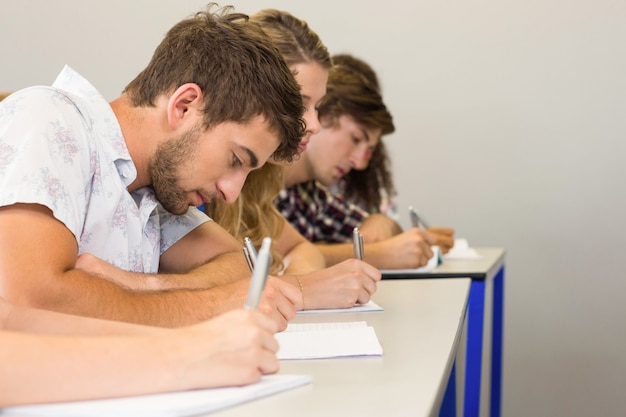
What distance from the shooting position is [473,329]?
2109mm

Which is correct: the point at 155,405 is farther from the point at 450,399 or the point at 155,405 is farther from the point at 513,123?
the point at 513,123

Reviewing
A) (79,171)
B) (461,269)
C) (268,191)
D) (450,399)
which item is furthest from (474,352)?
(79,171)

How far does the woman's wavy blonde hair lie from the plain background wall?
1.90 metres

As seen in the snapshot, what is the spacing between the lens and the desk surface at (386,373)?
797 millimetres

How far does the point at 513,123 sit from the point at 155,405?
11.3ft

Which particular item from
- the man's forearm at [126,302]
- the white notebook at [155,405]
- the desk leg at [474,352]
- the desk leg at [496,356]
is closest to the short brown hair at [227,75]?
the man's forearm at [126,302]

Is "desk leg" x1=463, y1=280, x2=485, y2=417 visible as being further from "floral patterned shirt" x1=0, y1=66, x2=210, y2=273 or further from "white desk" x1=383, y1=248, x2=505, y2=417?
"floral patterned shirt" x1=0, y1=66, x2=210, y2=273

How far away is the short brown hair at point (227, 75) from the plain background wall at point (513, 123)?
2564 millimetres

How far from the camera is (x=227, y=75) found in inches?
56.7

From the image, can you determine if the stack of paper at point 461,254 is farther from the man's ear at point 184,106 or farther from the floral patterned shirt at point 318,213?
the man's ear at point 184,106

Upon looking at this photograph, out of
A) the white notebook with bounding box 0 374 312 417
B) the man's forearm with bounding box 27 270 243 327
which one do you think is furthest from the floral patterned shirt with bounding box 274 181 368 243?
the white notebook with bounding box 0 374 312 417

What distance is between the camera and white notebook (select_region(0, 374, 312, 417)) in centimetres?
72

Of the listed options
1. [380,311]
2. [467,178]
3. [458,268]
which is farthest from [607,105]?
[380,311]

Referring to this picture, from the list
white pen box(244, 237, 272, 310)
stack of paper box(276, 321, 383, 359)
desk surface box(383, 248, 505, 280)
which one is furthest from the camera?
desk surface box(383, 248, 505, 280)
